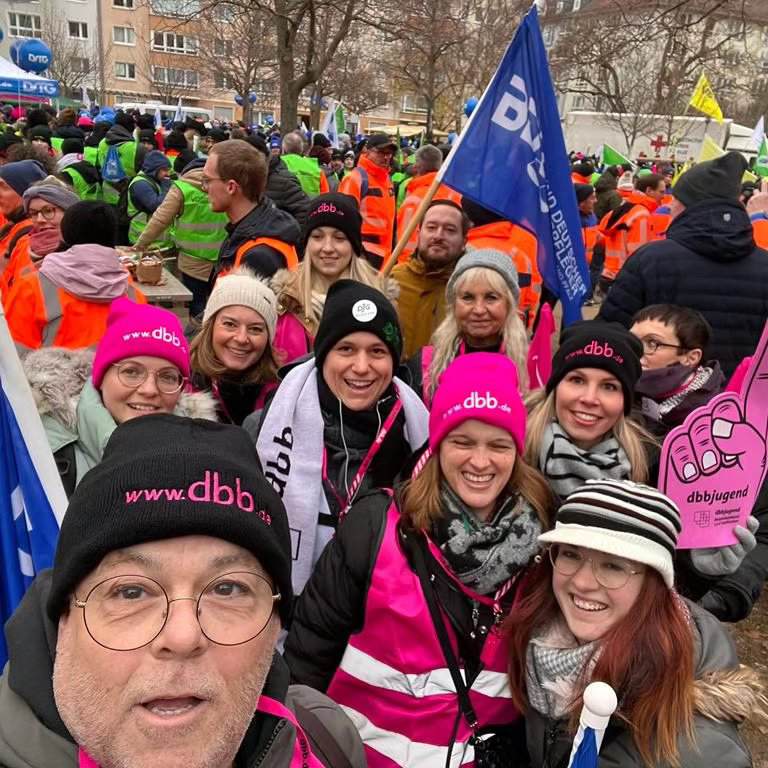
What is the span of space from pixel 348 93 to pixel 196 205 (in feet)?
109

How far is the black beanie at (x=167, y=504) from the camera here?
1107mm

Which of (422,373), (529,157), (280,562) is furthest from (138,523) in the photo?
(529,157)

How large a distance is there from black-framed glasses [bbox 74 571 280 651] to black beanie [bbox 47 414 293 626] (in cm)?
6

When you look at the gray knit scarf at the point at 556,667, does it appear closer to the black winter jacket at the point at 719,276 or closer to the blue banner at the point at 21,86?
the black winter jacket at the point at 719,276

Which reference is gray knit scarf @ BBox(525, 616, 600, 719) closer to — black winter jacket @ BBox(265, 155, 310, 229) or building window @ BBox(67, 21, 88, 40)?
black winter jacket @ BBox(265, 155, 310, 229)

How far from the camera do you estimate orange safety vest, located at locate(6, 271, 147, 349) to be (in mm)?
3074

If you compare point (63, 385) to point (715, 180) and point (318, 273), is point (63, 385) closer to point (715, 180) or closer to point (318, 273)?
point (318, 273)

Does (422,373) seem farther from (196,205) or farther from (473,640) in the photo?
(196,205)

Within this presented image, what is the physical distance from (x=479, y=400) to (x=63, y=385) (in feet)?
4.67

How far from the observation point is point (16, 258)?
4.32m

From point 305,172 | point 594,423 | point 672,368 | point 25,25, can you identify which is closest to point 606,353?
point 594,423

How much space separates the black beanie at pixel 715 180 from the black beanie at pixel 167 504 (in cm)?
334

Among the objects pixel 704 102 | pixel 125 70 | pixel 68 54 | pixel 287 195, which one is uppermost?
pixel 125 70

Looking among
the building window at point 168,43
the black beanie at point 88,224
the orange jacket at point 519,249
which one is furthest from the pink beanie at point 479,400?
the building window at point 168,43
